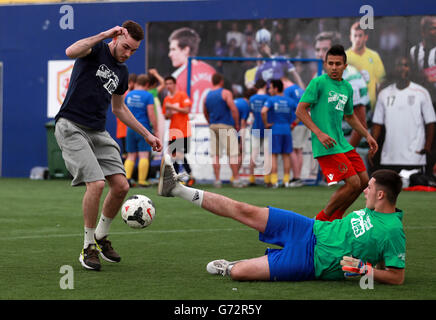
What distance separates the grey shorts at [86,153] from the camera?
21.7 ft

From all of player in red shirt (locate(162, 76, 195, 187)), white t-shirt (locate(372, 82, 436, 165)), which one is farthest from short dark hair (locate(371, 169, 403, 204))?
white t-shirt (locate(372, 82, 436, 165))

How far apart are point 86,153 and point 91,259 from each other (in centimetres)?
92

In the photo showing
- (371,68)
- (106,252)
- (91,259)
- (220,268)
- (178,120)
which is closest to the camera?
(220,268)

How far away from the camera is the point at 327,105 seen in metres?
8.73

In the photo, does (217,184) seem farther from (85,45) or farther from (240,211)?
(240,211)

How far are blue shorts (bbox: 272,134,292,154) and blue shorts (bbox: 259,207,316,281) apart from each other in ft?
38.6

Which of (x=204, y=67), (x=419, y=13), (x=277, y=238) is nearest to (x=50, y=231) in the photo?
(x=277, y=238)

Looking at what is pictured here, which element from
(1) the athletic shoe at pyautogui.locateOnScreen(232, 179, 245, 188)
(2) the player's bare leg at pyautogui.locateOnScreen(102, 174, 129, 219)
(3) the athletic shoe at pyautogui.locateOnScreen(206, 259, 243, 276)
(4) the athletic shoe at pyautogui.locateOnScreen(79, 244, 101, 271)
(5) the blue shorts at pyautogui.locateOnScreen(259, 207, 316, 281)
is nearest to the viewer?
(5) the blue shorts at pyautogui.locateOnScreen(259, 207, 316, 281)

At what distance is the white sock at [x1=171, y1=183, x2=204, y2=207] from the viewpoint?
5977mm

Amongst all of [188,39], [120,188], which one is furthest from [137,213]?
[188,39]

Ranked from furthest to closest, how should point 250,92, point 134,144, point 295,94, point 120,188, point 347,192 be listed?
point 250,92 → point 295,94 → point 134,144 → point 347,192 → point 120,188

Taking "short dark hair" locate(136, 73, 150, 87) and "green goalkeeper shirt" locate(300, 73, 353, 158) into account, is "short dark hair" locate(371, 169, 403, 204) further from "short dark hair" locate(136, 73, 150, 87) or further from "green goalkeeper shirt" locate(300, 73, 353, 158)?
"short dark hair" locate(136, 73, 150, 87)

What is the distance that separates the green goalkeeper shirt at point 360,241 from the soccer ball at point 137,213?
1.63 metres

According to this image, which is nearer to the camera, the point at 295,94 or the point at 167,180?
the point at 167,180
